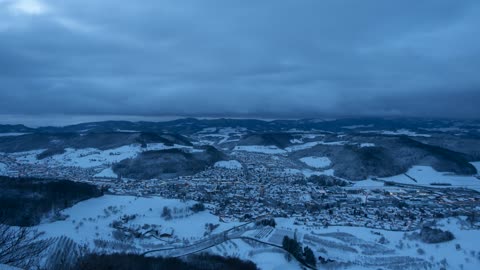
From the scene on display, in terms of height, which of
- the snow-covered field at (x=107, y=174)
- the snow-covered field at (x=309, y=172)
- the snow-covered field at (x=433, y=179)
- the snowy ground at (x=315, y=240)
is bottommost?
the snow-covered field at (x=107, y=174)

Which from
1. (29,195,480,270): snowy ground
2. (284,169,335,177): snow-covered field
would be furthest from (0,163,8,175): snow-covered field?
(284,169,335,177): snow-covered field

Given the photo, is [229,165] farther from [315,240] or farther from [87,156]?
[315,240]

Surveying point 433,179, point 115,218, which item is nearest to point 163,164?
point 115,218

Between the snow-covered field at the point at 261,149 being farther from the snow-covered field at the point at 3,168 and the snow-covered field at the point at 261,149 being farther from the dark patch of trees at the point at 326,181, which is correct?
the snow-covered field at the point at 3,168

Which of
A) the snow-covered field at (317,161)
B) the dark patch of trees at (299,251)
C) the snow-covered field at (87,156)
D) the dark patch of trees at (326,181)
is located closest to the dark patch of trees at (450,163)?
the snow-covered field at (317,161)

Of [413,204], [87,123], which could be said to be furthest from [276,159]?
[87,123]

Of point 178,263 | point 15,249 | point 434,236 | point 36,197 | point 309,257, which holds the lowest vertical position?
point 309,257

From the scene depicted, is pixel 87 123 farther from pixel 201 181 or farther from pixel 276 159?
pixel 201 181

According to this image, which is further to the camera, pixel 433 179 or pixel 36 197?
pixel 433 179
